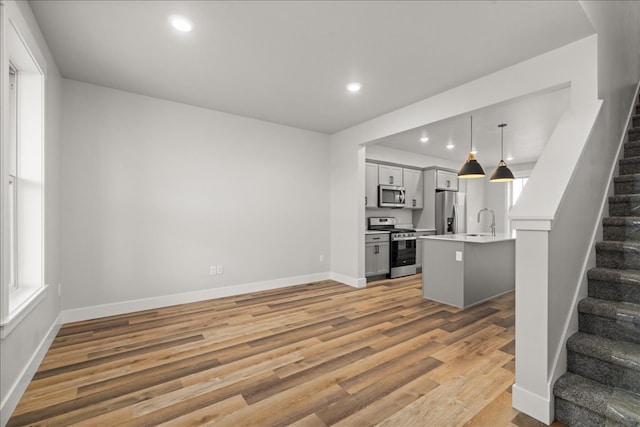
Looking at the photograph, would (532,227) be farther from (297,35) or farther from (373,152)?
(373,152)

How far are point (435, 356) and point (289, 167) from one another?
3529mm

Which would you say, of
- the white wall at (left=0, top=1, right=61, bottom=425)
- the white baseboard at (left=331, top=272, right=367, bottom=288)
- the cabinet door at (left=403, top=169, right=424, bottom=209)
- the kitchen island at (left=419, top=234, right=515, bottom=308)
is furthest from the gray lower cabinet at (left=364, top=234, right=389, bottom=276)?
the white wall at (left=0, top=1, right=61, bottom=425)

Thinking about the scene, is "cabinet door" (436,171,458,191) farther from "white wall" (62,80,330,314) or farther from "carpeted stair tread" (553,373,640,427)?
"carpeted stair tread" (553,373,640,427)

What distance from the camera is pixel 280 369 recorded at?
2312mm

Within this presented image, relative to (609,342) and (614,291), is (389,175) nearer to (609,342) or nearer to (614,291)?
(614,291)

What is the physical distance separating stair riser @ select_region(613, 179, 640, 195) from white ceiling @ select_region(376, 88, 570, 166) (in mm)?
1169

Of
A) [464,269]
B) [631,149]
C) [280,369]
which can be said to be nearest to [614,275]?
[631,149]

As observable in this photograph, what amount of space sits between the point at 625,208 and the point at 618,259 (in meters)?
0.58

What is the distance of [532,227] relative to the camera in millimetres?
1733

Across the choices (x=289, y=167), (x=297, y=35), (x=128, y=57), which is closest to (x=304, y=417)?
(x=297, y=35)

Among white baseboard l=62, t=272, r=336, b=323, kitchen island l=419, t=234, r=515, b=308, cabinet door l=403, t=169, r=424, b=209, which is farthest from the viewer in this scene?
cabinet door l=403, t=169, r=424, b=209

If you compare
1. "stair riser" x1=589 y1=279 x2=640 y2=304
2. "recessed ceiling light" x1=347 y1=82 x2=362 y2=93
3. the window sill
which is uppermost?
"recessed ceiling light" x1=347 y1=82 x2=362 y2=93

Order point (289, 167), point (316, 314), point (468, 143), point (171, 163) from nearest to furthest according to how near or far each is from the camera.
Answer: point (316, 314)
point (171, 163)
point (289, 167)
point (468, 143)

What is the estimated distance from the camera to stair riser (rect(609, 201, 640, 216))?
2379 millimetres
